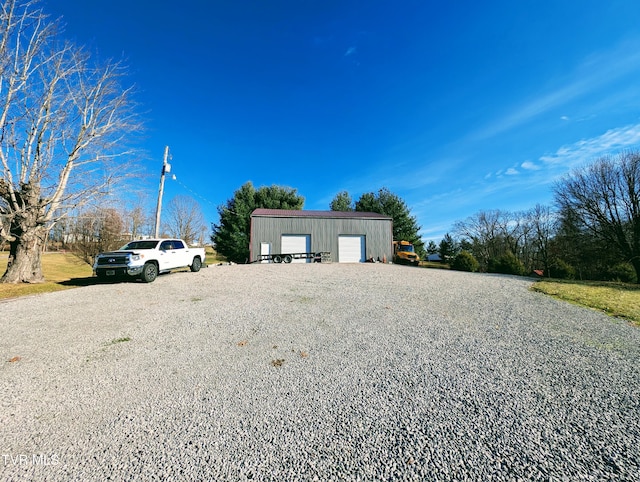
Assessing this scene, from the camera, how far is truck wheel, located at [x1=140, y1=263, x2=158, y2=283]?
9141mm

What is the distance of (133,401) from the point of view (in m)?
2.54

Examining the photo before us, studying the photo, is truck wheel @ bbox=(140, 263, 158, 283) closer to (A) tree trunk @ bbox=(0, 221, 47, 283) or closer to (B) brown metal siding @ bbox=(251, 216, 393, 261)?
(A) tree trunk @ bbox=(0, 221, 47, 283)

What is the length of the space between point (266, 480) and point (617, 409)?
3179 millimetres

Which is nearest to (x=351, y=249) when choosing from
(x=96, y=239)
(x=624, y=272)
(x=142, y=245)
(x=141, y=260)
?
(x=142, y=245)

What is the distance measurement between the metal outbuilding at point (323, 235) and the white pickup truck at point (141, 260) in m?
9.88

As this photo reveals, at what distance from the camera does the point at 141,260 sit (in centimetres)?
908

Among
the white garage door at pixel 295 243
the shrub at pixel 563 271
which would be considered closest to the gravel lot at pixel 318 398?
the white garage door at pixel 295 243

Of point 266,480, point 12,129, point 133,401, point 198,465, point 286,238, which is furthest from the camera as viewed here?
point 286,238

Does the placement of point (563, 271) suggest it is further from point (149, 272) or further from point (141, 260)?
point (141, 260)

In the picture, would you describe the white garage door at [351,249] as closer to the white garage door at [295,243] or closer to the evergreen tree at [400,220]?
the white garage door at [295,243]

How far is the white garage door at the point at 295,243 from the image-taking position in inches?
850

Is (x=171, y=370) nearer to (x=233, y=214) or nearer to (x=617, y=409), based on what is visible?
(x=617, y=409)

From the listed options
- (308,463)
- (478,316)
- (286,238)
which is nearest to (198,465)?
(308,463)

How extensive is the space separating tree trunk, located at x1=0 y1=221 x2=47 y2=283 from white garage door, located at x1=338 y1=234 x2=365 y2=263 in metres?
17.7
